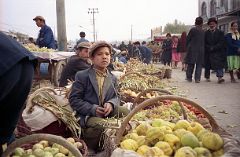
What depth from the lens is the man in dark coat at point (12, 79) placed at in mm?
1881

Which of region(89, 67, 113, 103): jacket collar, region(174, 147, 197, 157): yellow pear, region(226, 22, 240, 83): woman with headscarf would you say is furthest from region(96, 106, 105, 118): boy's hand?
region(226, 22, 240, 83): woman with headscarf

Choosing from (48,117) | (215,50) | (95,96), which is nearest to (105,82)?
(95,96)

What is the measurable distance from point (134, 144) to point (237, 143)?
0.81 meters

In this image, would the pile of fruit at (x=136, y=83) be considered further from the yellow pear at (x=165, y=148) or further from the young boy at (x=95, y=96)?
the yellow pear at (x=165, y=148)

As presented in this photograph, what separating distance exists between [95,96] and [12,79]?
2.69m

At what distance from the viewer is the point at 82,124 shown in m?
4.54

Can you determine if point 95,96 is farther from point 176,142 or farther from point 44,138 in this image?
point 44,138

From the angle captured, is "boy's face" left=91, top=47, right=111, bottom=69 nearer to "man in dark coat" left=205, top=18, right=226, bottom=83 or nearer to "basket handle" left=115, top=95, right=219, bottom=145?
"basket handle" left=115, top=95, right=219, bottom=145

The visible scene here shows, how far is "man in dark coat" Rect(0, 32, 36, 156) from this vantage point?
6.17ft

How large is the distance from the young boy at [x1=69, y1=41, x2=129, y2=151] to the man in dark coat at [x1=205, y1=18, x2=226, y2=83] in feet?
23.8

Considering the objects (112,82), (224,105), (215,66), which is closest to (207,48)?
(215,66)

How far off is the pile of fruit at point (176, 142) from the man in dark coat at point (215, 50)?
8363 mm

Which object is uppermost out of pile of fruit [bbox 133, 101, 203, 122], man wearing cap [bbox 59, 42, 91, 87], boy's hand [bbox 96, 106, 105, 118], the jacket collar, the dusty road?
man wearing cap [bbox 59, 42, 91, 87]

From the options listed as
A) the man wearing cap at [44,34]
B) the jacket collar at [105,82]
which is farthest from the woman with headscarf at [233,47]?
the jacket collar at [105,82]
